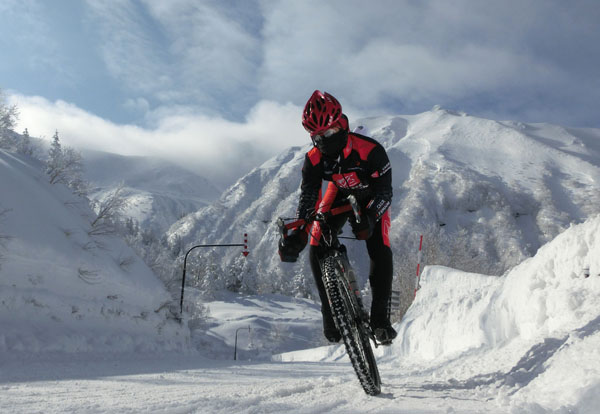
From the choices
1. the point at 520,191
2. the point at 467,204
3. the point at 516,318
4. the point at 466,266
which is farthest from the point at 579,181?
the point at 516,318

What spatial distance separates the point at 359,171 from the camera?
13.3 ft

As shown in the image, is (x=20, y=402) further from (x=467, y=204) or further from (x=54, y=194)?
(x=467, y=204)

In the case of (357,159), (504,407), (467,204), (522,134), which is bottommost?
(504,407)

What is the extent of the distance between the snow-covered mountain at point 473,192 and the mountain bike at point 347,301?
8748 centimetres

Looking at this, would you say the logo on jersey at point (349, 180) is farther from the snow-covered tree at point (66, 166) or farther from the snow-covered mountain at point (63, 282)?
the snow-covered tree at point (66, 166)

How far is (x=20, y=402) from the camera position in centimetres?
306

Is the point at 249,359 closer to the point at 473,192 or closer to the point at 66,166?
the point at 66,166

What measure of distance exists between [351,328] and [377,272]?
75 cm

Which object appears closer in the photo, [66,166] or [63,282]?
[63,282]

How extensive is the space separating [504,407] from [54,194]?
16270 mm

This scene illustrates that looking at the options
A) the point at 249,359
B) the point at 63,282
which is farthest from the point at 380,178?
the point at 249,359

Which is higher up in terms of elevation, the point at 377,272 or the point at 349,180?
the point at 349,180

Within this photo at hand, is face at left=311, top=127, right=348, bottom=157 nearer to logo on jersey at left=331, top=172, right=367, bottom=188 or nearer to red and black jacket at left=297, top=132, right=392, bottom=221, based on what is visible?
red and black jacket at left=297, top=132, right=392, bottom=221

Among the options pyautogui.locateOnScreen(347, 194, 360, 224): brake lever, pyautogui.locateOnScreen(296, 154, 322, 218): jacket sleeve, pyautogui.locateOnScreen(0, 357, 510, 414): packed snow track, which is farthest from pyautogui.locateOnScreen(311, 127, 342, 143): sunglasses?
pyautogui.locateOnScreen(0, 357, 510, 414): packed snow track
